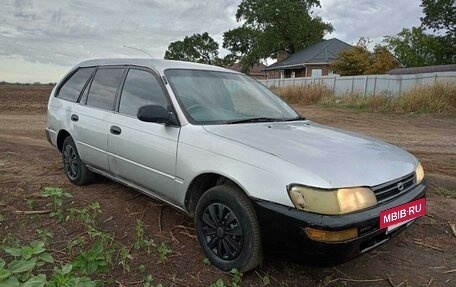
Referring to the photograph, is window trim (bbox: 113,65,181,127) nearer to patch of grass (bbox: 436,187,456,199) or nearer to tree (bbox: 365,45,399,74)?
patch of grass (bbox: 436,187,456,199)

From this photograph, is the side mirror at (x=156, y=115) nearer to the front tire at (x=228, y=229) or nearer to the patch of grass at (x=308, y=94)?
the front tire at (x=228, y=229)

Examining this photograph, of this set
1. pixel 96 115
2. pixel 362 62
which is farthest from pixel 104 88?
pixel 362 62

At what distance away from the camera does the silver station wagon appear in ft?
7.80

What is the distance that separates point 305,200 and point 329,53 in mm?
41545

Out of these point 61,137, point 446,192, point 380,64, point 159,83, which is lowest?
point 446,192

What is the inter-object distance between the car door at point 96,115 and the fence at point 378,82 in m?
14.9

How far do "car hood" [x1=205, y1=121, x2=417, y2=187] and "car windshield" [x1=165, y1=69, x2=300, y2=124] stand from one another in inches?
8.5

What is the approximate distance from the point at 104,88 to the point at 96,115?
13.1 inches

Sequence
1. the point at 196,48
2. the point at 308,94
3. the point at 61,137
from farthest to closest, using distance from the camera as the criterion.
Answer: the point at 196,48 < the point at 308,94 < the point at 61,137

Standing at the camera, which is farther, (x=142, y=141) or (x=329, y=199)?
(x=142, y=141)

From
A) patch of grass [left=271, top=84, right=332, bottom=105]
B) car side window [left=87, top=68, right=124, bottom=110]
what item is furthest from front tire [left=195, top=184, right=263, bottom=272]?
patch of grass [left=271, top=84, right=332, bottom=105]

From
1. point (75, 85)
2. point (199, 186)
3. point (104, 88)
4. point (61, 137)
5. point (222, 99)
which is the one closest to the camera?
point (199, 186)

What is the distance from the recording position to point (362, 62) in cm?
2997

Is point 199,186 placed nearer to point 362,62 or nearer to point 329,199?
point 329,199
